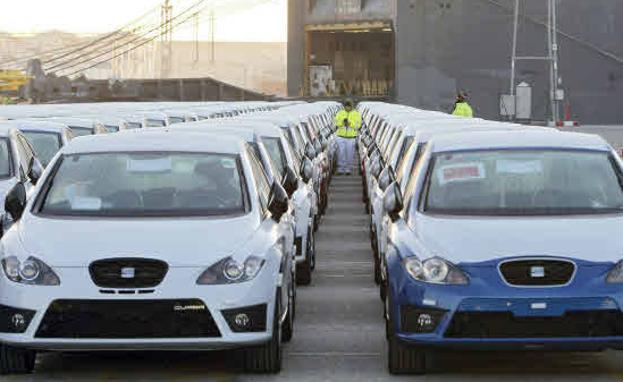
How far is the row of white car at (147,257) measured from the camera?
898 centimetres

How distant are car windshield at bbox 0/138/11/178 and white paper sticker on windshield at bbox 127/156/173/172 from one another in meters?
5.55

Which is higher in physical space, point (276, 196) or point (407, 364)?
point (276, 196)

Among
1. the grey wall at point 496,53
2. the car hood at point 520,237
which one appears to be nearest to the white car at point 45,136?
the car hood at point 520,237

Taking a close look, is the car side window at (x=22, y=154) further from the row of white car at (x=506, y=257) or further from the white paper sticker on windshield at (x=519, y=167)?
the white paper sticker on windshield at (x=519, y=167)

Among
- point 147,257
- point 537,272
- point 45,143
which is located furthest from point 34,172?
point 537,272

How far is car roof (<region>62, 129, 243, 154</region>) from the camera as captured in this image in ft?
35.8

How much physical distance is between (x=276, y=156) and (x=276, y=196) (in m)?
6.12

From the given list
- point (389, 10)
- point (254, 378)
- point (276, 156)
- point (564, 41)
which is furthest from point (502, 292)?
point (389, 10)

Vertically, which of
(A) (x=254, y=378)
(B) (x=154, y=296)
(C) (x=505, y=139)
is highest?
(C) (x=505, y=139)

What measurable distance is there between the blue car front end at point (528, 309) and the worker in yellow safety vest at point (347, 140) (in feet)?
97.8

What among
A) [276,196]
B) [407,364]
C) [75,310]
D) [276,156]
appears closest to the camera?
[75,310]

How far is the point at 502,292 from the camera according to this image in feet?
29.6

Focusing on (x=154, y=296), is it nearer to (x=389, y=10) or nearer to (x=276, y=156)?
(x=276, y=156)

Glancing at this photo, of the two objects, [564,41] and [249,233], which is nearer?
[249,233]
